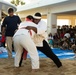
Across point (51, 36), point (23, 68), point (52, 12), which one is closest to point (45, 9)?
point (52, 12)

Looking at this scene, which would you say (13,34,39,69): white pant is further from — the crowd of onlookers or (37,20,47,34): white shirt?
the crowd of onlookers

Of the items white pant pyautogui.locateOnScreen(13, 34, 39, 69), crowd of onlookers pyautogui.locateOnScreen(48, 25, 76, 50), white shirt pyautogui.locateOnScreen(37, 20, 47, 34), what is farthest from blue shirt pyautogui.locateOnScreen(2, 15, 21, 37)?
crowd of onlookers pyautogui.locateOnScreen(48, 25, 76, 50)

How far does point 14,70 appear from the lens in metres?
6.59

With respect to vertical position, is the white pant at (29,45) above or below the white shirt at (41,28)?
below

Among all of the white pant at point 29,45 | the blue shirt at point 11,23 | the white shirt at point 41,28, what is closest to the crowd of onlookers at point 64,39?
the blue shirt at point 11,23

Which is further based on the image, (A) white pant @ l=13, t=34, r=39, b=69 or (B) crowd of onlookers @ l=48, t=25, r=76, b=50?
(B) crowd of onlookers @ l=48, t=25, r=76, b=50

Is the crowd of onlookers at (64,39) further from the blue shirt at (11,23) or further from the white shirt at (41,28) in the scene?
the white shirt at (41,28)

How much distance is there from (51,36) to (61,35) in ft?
3.65

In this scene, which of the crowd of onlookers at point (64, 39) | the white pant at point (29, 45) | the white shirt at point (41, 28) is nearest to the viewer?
the white pant at point (29, 45)

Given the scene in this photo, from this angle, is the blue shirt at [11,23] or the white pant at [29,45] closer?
the white pant at [29,45]

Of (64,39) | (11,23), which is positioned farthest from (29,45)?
(64,39)

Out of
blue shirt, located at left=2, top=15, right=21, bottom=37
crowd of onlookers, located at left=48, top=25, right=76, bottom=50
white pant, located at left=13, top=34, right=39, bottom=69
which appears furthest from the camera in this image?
crowd of onlookers, located at left=48, top=25, right=76, bottom=50

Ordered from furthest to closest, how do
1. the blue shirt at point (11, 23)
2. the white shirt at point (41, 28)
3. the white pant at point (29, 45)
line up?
the blue shirt at point (11, 23) < the white shirt at point (41, 28) < the white pant at point (29, 45)

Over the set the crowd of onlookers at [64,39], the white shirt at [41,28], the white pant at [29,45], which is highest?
the white shirt at [41,28]
